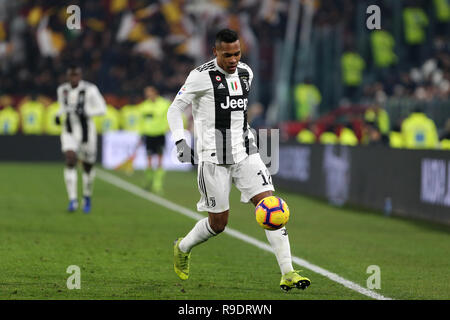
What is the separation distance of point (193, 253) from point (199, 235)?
92.3 inches

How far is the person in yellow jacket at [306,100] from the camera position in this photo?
3052 cm

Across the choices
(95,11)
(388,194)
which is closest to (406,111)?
(388,194)

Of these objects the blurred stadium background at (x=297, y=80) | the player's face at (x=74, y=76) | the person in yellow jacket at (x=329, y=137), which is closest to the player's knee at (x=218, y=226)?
the blurred stadium background at (x=297, y=80)

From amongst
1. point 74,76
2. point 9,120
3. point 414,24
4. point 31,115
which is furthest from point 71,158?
point 9,120

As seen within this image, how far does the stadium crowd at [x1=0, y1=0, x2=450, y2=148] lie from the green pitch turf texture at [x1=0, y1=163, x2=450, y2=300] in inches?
564

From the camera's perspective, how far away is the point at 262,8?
127ft

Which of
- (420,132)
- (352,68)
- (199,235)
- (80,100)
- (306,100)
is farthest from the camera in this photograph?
(352,68)

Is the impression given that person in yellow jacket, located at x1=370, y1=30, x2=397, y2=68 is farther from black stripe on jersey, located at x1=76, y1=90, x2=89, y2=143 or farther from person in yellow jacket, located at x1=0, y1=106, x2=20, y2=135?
black stripe on jersey, located at x1=76, y1=90, x2=89, y2=143

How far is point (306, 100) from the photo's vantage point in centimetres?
3062

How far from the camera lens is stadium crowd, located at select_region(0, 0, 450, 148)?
32938 mm

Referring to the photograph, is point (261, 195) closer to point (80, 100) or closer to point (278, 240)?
point (278, 240)

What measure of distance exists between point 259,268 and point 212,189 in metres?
1.63

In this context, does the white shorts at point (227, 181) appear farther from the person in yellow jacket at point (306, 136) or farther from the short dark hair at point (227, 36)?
the person in yellow jacket at point (306, 136)
